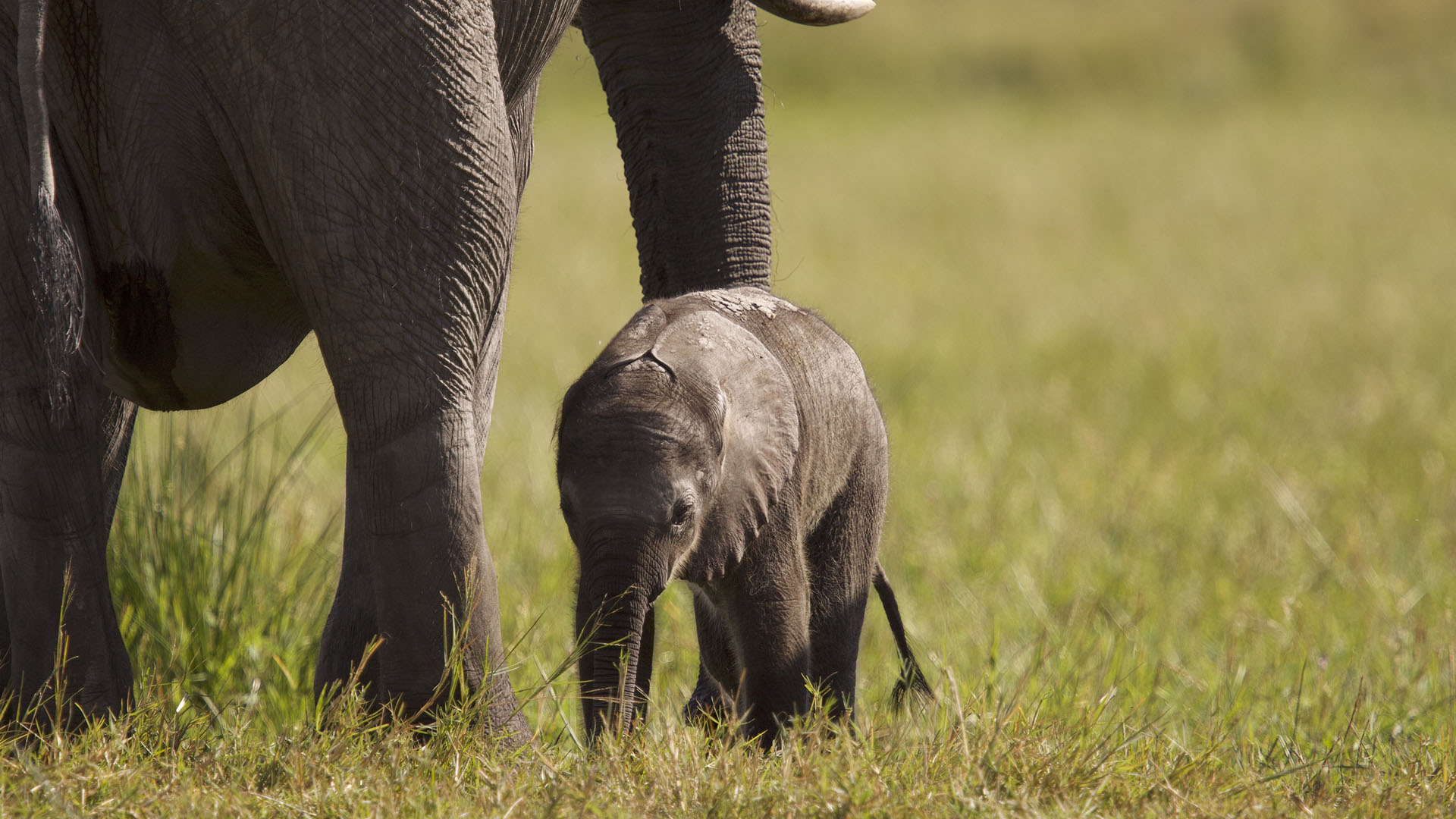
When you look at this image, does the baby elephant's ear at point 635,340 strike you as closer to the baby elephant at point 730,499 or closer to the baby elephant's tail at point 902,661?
the baby elephant at point 730,499

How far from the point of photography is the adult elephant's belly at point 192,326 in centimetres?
230

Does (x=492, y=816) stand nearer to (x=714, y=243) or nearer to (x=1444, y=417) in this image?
(x=714, y=243)

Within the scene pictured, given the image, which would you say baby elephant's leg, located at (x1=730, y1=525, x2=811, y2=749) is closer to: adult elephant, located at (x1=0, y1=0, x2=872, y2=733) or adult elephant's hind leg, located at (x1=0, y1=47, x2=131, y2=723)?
adult elephant, located at (x1=0, y1=0, x2=872, y2=733)

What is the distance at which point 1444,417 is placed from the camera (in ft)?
23.7

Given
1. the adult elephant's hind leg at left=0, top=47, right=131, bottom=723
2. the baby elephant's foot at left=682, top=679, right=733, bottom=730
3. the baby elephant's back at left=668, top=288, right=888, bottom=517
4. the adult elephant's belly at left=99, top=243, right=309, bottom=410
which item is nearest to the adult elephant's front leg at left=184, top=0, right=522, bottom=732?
the adult elephant's belly at left=99, top=243, right=309, bottom=410

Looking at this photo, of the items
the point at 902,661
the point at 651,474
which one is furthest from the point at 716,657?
the point at 651,474

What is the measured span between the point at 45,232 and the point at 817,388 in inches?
49.8

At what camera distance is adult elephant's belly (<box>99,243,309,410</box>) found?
7.55 feet

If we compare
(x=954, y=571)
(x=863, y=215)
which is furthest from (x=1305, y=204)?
(x=954, y=571)

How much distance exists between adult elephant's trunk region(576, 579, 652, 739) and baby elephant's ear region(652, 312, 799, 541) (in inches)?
9.2

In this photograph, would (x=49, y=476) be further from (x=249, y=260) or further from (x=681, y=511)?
(x=681, y=511)

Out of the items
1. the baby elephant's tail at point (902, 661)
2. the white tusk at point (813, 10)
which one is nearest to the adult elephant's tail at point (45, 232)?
the white tusk at point (813, 10)

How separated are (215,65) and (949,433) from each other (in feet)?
17.7

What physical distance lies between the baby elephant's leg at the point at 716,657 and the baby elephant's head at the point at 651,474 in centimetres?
29
